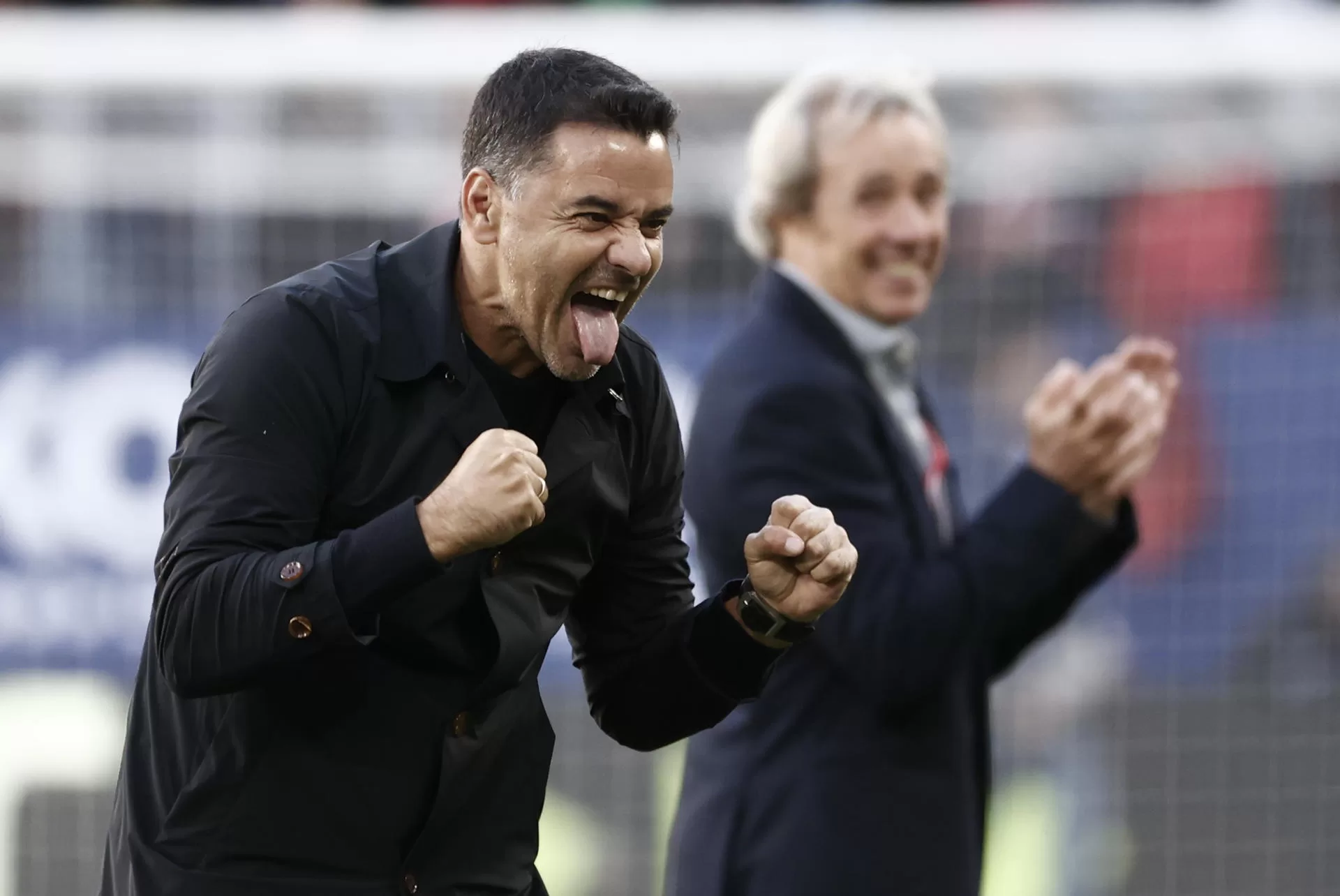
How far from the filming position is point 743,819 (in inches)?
108

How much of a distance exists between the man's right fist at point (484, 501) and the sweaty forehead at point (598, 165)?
32cm

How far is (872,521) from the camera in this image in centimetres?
275

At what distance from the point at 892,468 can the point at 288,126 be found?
372 centimetres

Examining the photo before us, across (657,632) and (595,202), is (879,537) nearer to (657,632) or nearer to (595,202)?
(657,632)

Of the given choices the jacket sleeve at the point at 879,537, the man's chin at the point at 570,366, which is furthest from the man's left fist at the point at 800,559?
the jacket sleeve at the point at 879,537

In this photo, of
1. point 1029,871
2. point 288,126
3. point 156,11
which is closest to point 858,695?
point 1029,871

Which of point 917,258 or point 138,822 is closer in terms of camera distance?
point 138,822

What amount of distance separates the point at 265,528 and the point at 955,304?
429 centimetres

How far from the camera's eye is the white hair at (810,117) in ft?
9.92

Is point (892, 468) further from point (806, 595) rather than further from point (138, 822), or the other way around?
point (138, 822)

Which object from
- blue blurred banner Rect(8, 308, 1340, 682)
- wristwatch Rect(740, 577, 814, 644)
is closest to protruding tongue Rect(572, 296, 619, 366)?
wristwatch Rect(740, 577, 814, 644)

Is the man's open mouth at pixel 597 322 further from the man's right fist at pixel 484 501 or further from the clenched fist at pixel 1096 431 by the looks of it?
the clenched fist at pixel 1096 431

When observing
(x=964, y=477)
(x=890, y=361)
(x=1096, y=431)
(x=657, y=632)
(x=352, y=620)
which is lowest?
(x=964, y=477)

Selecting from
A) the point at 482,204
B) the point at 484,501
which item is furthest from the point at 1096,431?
the point at 484,501
